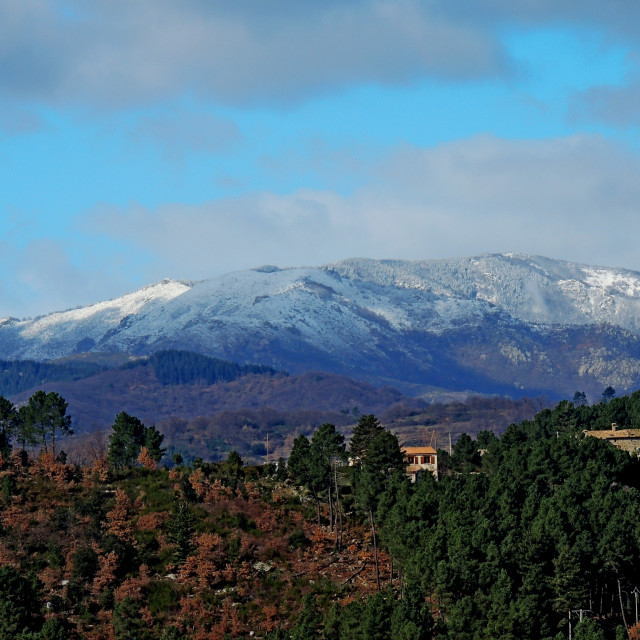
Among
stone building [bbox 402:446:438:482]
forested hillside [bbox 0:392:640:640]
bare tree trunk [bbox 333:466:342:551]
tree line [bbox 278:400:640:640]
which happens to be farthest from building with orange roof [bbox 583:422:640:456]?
bare tree trunk [bbox 333:466:342:551]

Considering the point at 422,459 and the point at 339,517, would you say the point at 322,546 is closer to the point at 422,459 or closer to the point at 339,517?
the point at 339,517

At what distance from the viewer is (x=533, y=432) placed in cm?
19775

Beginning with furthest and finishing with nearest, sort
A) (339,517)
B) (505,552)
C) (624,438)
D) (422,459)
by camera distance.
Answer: (422,459), (624,438), (339,517), (505,552)

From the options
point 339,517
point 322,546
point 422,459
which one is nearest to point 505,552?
point 322,546

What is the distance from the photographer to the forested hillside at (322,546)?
110 meters

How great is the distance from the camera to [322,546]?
141 metres

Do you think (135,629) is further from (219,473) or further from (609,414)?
(609,414)

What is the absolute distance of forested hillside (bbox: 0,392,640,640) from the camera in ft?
362

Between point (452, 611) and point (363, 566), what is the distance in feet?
99.5

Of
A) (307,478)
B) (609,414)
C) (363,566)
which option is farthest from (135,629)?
(609,414)

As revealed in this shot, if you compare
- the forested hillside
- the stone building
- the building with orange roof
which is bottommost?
the forested hillside

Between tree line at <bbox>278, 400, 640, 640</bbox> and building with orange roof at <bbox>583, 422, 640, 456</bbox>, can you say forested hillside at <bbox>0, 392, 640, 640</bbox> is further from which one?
building with orange roof at <bbox>583, 422, 640, 456</bbox>

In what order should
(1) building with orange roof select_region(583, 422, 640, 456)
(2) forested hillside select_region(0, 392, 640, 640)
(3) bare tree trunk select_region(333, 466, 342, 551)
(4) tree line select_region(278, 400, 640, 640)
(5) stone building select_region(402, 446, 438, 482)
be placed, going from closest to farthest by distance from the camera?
(4) tree line select_region(278, 400, 640, 640)
(2) forested hillside select_region(0, 392, 640, 640)
(3) bare tree trunk select_region(333, 466, 342, 551)
(1) building with orange roof select_region(583, 422, 640, 456)
(5) stone building select_region(402, 446, 438, 482)

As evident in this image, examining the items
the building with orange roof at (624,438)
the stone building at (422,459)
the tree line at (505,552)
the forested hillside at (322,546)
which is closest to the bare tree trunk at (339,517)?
the forested hillside at (322,546)
